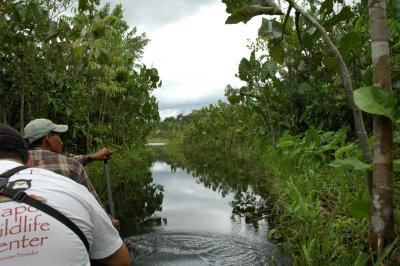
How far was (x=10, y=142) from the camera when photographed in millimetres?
1738

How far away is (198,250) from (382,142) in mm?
2648

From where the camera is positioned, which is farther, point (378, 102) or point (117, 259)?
point (378, 102)

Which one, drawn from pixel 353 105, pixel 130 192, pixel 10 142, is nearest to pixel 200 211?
pixel 130 192

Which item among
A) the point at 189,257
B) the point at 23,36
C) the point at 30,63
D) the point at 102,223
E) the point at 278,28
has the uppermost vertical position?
the point at 23,36

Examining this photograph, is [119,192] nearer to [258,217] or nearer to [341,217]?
[258,217]

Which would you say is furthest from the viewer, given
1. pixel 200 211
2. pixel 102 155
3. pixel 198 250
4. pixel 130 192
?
pixel 130 192

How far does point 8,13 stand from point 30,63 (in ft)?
3.19

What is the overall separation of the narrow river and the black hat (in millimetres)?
2738

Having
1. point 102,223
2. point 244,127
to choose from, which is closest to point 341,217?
point 102,223

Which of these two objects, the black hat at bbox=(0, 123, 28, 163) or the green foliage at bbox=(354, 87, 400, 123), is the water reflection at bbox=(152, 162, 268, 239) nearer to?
the green foliage at bbox=(354, 87, 400, 123)

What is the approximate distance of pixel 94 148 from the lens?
11.4 m

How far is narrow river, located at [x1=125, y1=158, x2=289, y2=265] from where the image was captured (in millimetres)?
4242

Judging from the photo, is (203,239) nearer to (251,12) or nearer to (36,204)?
(251,12)

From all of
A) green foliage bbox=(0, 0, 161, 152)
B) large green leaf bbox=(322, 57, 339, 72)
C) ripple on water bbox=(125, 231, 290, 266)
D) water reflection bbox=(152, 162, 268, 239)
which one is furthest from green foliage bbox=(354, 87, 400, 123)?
green foliage bbox=(0, 0, 161, 152)
